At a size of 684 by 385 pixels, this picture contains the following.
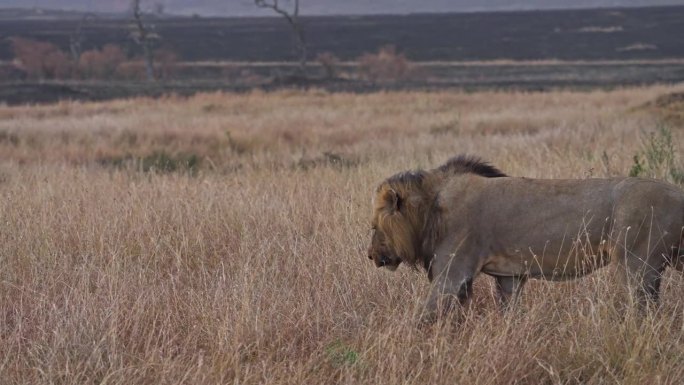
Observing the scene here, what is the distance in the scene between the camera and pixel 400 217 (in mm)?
5543

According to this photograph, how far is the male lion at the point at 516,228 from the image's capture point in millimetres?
5102

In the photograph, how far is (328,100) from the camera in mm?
31688

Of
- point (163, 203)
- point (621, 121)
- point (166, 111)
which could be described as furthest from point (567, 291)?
point (166, 111)

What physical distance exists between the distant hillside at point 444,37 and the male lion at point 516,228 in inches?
2863

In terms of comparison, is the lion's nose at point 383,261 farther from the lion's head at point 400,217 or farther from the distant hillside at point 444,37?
the distant hillside at point 444,37

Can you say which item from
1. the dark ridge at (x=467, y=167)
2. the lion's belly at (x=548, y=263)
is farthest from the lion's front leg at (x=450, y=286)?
the dark ridge at (x=467, y=167)

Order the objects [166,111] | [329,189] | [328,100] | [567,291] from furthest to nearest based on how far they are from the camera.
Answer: [328,100] < [166,111] < [329,189] < [567,291]

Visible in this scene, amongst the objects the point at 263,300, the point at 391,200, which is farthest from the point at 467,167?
the point at 263,300

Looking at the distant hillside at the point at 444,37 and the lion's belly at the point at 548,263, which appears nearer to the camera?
the lion's belly at the point at 548,263

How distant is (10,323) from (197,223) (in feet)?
7.84

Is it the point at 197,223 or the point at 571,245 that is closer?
the point at 571,245

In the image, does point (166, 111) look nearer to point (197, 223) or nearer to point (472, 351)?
point (197, 223)

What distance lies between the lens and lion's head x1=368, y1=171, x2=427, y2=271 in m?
5.54

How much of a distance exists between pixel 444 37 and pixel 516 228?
316 feet
